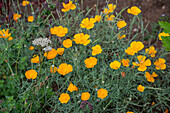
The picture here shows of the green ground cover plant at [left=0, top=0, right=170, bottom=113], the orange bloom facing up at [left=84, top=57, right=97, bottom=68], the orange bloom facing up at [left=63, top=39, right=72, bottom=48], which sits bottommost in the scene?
the green ground cover plant at [left=0, top=0, right=170, bottom=113]

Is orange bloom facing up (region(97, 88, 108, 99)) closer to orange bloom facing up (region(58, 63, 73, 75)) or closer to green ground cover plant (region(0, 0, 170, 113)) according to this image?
green ground cover plant (region(0, 0, 170, 113))

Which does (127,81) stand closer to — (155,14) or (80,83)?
(80,83)

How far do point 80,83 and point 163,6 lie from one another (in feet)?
6.76

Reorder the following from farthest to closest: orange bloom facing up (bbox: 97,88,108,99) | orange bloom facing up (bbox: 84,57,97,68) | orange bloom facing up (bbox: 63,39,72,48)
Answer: orange bloom facing up (bbox: 63,39,72,48) < orange bloom facing up (bbox: 84,57,97,68) < orange bloom facing up (bbox: 97,88,108,99)

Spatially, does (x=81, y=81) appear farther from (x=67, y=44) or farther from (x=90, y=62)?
(x=67, y=44)

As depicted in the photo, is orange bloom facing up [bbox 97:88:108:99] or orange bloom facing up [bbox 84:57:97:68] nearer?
orange bloom facing up [bbox 97:88:108:99]

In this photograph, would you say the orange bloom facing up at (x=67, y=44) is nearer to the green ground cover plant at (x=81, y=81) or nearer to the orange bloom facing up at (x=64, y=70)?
the green ground cover plant at (x=81, y=81)

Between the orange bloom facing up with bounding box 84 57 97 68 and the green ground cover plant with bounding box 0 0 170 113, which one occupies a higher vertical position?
the orange bloom facing up with bounding box 84 57 97 68

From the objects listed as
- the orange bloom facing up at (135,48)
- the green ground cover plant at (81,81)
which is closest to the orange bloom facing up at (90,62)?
the green ground cover plant at (81,81)

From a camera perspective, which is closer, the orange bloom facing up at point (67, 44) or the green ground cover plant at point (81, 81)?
the green ground cover plant at point (81, 81)

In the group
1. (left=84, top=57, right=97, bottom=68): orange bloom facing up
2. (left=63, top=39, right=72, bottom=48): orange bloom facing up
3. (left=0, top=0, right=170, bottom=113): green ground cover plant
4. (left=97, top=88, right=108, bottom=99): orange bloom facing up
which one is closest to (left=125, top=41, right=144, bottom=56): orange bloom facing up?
(left=0, top=0, right=170, bottom=113): green ground cover plant

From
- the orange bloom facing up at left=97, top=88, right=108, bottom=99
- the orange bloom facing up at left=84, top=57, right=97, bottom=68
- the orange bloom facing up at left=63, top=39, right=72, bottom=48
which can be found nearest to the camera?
the orange bloom facing up at left=97, top=88, right=108, bottom=99

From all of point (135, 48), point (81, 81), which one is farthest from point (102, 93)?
point (135, 48)

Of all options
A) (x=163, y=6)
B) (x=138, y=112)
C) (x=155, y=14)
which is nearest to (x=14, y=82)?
(x=138, y=112)
